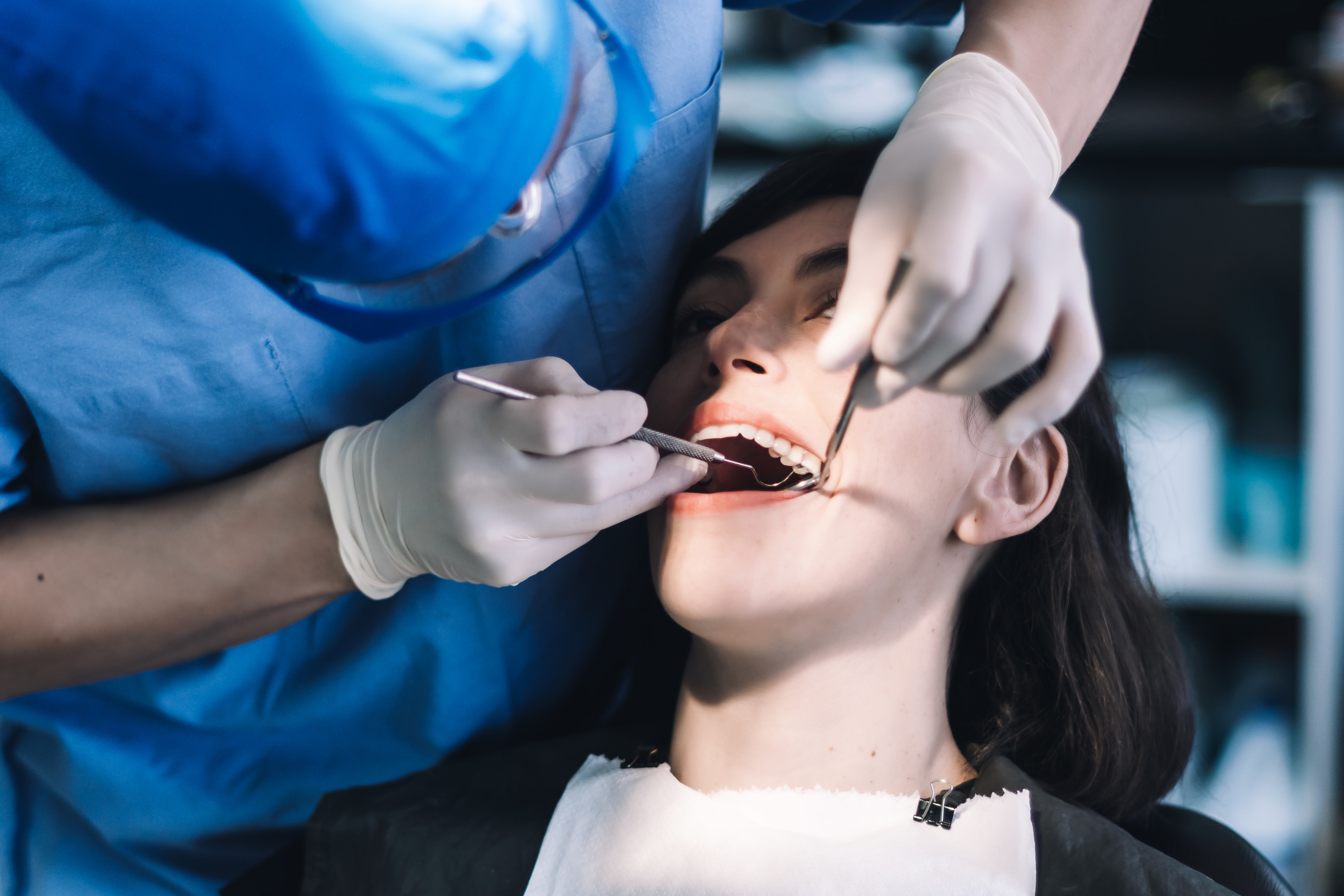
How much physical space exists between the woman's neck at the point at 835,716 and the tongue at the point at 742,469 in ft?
0.62

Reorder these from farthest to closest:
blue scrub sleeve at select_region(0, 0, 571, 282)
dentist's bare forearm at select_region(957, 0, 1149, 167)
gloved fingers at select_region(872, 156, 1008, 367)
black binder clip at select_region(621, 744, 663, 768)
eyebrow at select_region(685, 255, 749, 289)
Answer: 1. black binder clip at select_region(621, 744, 663, 768)
2. eyebrow at select_region(685, 255, 749, 289)
3. dentist's bare forearm at select_region(957, 0, 1149, 167)
4. gloved fingers at select_region(872, 156, 1008, 367)
5. blue scrub sleeve at select_region(0, 0, 571, 282)

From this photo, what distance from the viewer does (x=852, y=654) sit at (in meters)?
1.01

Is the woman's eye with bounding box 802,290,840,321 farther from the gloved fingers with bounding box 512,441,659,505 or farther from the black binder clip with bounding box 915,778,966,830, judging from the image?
the black binder clip with bounding box 915,778,966,830

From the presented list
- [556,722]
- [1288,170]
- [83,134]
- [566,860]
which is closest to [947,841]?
[566,860]

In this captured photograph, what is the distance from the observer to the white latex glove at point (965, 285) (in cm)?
65

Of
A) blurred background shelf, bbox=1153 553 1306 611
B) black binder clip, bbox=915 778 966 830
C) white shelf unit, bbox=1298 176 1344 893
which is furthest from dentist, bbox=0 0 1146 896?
blurred background shelf, bbox=1153 553 1306 611

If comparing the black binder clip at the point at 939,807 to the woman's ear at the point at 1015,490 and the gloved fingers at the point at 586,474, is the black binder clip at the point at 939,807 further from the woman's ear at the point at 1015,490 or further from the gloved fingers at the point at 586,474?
the gloved fingers at the point at 586,474

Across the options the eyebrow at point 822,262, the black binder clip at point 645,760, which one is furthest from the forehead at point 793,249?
the black binder clip at point 645,760

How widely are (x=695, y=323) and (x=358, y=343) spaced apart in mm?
394

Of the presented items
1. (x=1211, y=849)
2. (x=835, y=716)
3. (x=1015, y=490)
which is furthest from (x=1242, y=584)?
(x=835, y=716)

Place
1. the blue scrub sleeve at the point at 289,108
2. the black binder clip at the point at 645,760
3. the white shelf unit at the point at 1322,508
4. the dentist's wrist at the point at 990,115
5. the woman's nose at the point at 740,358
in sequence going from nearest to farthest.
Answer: the blue scrub sleeve at the point at 289,108
the dentist's wrist at the point at 990,115
the woman's nose at the point at 740,358
the black binder clip at the point at 645,760
the white shelf unit at the point at 1322,508

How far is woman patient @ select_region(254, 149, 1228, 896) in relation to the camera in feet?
3.03

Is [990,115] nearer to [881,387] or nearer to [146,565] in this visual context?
[881,387]

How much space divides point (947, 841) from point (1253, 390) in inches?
64.6
